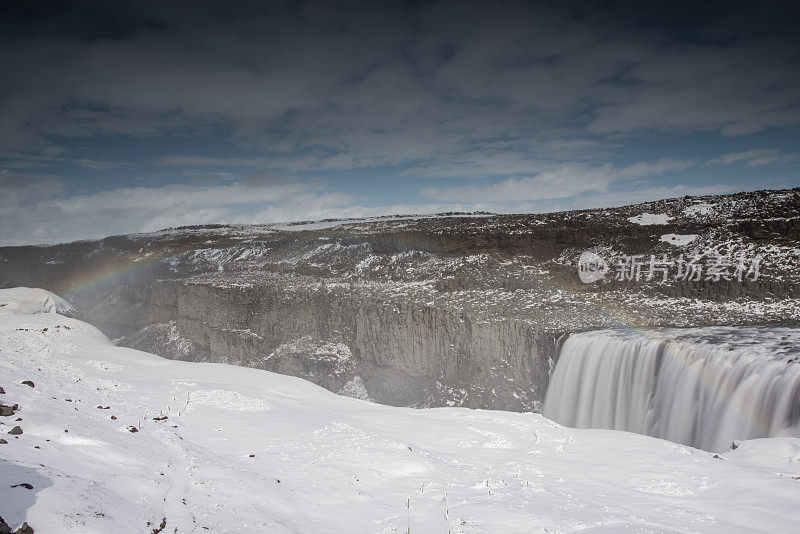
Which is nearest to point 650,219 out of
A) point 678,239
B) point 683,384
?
point 678,239

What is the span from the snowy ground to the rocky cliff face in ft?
33.9

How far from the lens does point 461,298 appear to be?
87.7 ft

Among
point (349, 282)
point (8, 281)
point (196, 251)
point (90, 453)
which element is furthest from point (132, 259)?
point (90, 453)

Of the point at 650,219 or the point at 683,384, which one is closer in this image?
the point at 683,384

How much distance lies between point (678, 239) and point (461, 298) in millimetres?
14638

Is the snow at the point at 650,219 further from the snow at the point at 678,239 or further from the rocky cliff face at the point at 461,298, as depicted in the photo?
the snow at the point at 678,239

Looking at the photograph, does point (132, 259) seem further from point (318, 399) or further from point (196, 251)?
point (318, 399)

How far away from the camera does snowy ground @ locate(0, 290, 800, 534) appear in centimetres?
571

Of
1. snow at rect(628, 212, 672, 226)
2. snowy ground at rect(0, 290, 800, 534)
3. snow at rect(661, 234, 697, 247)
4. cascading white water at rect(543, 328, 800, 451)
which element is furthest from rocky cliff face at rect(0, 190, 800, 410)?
snowy ground at rect(0, 290, 800, 534)

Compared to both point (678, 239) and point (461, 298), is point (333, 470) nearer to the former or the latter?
point (461, 298)

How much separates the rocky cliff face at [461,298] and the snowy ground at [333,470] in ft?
33.9

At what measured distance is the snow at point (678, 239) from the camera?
2696 centimetres

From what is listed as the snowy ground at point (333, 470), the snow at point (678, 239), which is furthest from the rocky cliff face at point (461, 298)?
the snowy ground at point (333, 470)

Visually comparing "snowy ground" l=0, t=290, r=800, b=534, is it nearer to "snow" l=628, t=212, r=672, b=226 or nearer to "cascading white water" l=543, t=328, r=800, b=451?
"cascading white water" l=543, t=328, r=800, b=451
